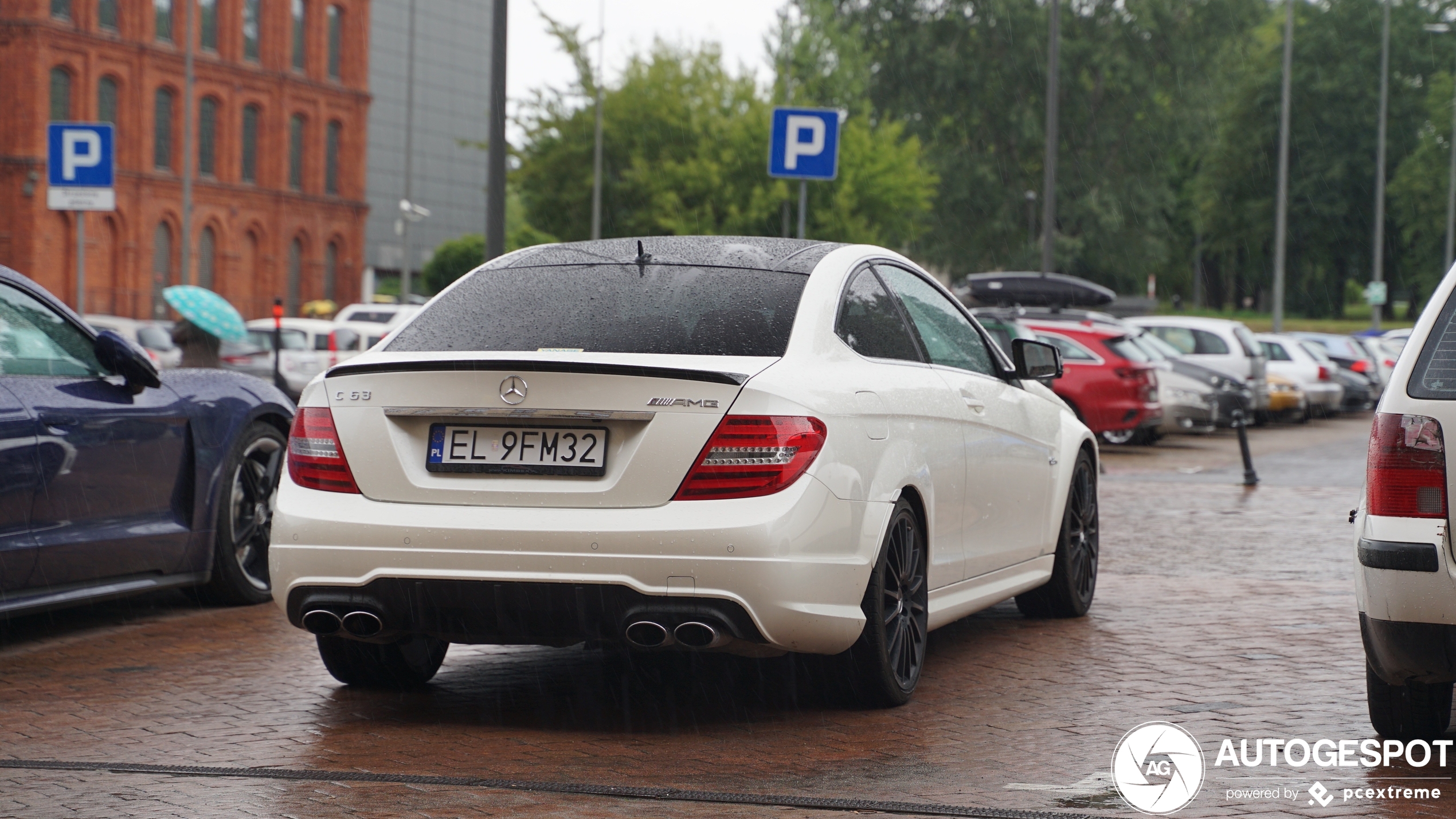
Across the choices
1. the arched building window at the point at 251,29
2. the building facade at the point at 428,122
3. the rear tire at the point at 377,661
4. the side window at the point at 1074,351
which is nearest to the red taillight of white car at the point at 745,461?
the rear tire at the point at 377,661

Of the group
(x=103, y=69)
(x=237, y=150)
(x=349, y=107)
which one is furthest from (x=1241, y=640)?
(x=349, y=107)

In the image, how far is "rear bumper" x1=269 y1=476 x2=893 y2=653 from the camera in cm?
523

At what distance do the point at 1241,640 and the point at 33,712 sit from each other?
4.60 meters

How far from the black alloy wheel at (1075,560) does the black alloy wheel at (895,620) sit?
1.95 meters

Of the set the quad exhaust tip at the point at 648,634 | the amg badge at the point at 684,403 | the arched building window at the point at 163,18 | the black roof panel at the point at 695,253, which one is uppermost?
the arched building window at the point at 163,18

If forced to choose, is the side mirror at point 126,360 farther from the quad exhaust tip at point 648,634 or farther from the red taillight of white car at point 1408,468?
the red taillight of white car at point 1408,468

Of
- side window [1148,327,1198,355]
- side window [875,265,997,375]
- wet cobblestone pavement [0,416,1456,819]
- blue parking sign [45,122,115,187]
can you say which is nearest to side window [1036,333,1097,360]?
side window [1148,327,1198,355]

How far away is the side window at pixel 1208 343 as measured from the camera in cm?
2752

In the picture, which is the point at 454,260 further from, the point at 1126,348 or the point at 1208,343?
the point at 1126,348

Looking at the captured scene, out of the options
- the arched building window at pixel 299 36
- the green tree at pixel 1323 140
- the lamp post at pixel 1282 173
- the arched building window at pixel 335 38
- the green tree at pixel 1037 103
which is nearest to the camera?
the lamp post at pixel 1282 173

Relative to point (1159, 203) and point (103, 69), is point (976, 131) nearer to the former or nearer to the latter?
point (1159, 203)

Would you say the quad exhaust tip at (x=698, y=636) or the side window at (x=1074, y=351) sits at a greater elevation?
the side window at (x=1074, y=351)

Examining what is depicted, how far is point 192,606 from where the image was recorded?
8430 mm

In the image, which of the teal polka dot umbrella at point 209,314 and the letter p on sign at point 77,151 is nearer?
the teal polka dot umbrella at point 209,314
